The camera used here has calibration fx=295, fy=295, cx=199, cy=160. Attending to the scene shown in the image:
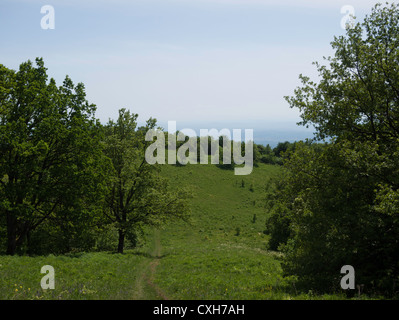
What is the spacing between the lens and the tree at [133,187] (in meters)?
31.9

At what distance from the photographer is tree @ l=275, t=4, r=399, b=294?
44.2 ft

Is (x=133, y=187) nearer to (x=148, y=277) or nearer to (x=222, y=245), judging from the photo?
(x=148, y=277)

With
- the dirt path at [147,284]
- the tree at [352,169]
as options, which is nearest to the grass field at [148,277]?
the dirt path at [147,284]

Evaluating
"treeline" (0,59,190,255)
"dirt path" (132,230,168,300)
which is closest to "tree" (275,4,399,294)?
"dirt path" (132,230,168,300)

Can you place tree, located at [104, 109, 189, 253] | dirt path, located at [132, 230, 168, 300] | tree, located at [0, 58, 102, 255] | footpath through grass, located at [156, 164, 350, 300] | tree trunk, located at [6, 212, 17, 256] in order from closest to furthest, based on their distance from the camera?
dirt path, located at [132, 230, 168, 300]
footpath through grass, located at [156, 164, 350, 300]
tree, located at [0, 58, 102, 255]
tree trunk, located at [6, 212, 17, 256]
tree, located at [104, 109, 189, 253]

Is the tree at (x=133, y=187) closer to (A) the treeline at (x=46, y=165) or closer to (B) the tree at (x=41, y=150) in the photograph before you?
(A) the treeline at (x=46, y=165)

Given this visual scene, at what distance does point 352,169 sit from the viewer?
14.0 m

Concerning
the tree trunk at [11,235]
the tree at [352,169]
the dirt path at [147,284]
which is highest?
the tree at [352,169]

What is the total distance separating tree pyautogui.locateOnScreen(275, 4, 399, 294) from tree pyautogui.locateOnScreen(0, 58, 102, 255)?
659 inches

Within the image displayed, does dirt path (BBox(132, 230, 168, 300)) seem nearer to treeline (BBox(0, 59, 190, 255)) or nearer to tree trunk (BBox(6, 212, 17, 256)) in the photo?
treeline (BBox(0, 59, 190, 255))

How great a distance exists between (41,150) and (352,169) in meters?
21.1

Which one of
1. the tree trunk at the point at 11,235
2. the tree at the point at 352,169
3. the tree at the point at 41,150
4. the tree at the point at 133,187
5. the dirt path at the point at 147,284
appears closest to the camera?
the tree at the point at 352,169

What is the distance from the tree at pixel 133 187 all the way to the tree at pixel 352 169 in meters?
18.2

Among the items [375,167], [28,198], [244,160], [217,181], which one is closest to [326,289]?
[375,167]
